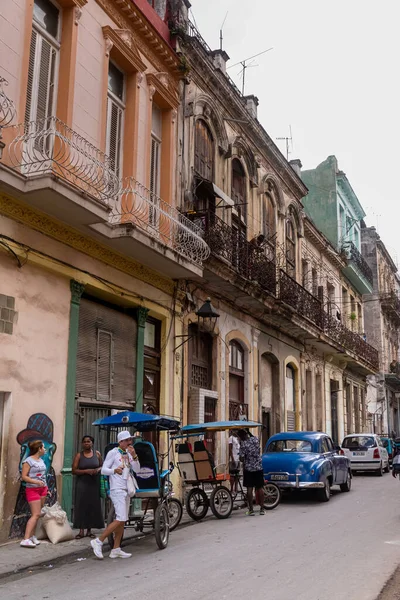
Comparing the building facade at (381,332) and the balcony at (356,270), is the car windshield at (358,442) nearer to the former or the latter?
the balcony at (356,270)

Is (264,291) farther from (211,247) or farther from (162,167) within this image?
(162,167)

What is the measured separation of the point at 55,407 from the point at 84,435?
1.13 m

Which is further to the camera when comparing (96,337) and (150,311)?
(150,311)

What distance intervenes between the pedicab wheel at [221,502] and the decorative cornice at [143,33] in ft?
30.4

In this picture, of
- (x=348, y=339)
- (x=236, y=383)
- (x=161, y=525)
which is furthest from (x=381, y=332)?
(x=161, y=525)

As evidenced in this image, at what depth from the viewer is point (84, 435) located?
37.5ft

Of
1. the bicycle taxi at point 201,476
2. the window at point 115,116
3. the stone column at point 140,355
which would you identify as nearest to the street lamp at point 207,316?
the stone column at point 140,355

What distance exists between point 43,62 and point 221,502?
27.8 feet

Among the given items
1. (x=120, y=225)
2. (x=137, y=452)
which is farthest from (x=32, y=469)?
(x=120, y=225)

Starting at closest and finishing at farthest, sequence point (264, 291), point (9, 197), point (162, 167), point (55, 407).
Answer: point (9, 197), point (55, 407), point (162, 167), point (264, 291)

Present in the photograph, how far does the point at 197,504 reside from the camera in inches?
468

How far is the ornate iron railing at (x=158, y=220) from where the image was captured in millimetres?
12751

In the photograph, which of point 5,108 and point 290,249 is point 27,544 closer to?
point 5,108

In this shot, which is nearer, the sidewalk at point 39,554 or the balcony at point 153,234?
the sidewalk at point 39,554
